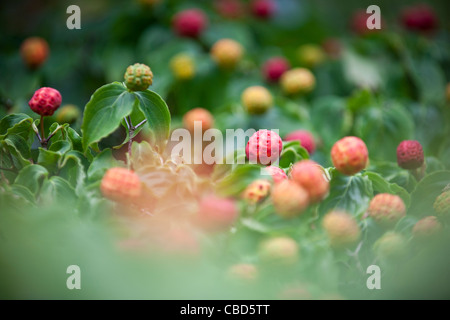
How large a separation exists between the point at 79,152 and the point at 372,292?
0.30 metres

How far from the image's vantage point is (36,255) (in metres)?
0.40

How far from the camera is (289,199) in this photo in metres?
0.40

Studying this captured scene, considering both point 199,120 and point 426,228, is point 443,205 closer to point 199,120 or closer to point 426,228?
point 426,228

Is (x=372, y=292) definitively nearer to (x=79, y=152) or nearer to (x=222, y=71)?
(x=79, y=152)

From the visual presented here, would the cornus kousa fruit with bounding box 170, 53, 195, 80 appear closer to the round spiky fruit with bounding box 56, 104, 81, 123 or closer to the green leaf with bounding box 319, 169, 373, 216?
Answer: the round spiky fruit with bounding box 56, 104, 81, 123

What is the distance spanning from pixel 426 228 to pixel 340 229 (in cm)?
8

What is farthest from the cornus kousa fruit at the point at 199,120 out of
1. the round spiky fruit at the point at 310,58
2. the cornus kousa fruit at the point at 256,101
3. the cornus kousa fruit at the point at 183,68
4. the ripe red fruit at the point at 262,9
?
the ripe red fruit at the point at 262,9

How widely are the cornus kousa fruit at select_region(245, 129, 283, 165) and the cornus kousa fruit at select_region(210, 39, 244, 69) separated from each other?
55cm

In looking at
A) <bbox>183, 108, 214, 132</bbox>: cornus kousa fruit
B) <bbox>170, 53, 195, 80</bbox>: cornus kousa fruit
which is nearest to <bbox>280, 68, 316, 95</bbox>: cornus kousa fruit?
<bbox>170, 53, 195, 80</bbox>: cornus kousa fruit

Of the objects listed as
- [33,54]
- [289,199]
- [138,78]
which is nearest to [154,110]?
[138,78]

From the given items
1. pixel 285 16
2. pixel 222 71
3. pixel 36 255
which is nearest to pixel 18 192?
pixel 36 255

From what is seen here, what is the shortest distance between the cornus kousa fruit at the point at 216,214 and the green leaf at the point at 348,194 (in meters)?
0.09

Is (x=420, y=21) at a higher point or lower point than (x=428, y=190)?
higher

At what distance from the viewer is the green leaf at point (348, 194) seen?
0.45 m
